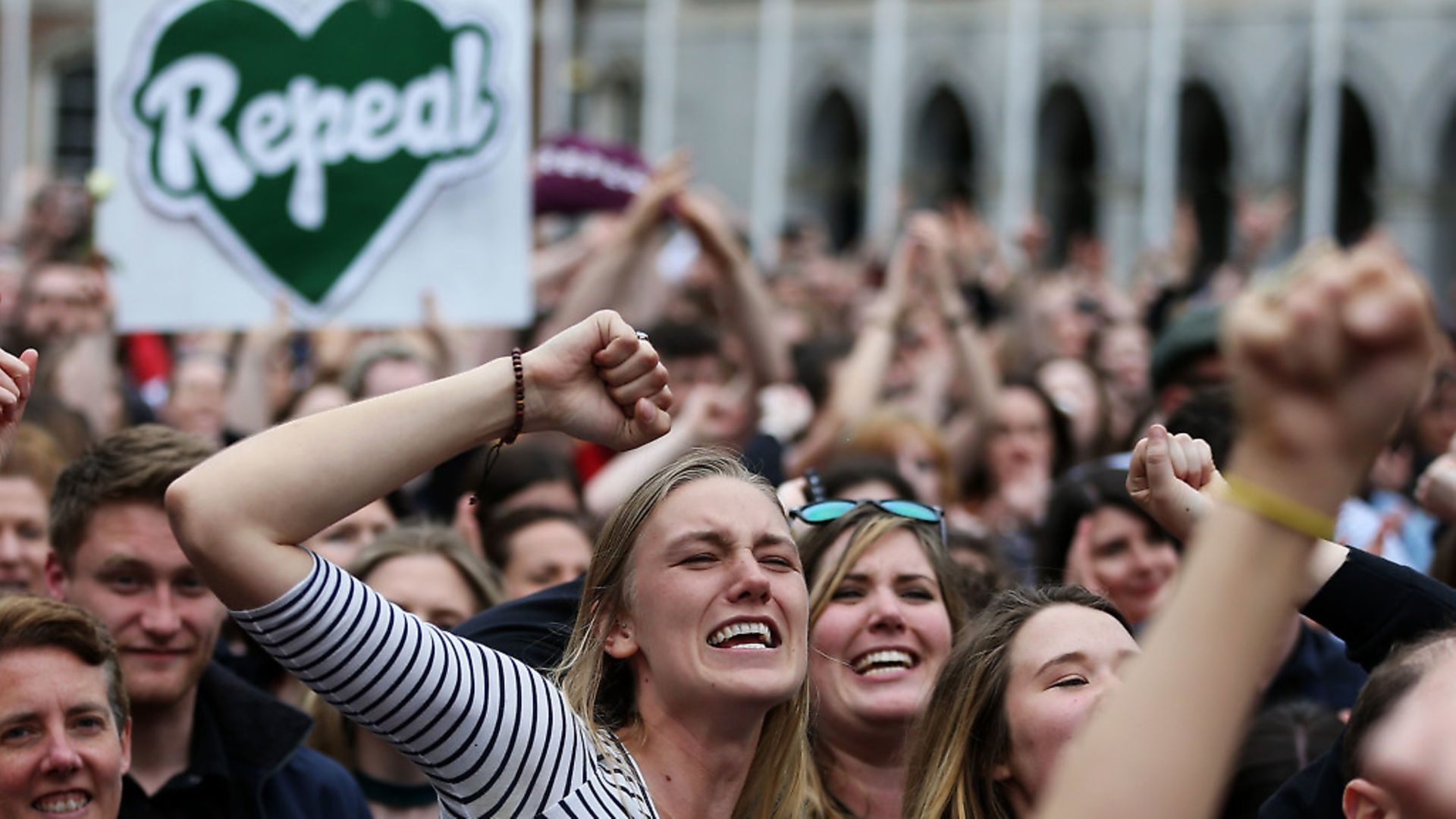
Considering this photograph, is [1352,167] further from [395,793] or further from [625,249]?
[395,793]

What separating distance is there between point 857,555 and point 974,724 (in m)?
0.68

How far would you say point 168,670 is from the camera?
3494 millimetres

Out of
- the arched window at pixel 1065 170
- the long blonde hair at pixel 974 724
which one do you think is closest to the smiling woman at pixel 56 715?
the long blonde hair at pixel 974 724

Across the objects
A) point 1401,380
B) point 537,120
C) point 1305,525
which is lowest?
point 537,120

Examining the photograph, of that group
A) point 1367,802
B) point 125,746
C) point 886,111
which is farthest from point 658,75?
point 1367,802

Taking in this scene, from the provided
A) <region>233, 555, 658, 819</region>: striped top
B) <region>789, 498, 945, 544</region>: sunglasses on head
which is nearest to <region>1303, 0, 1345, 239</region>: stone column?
<region>789, 498, 945, 544</region>: sunglasses on head

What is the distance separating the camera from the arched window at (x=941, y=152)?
106 feet

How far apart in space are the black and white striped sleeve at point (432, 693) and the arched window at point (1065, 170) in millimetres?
29330

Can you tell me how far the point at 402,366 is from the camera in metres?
6.18

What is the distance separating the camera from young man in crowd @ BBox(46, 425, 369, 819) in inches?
137

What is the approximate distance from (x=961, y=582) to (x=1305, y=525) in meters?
2.38

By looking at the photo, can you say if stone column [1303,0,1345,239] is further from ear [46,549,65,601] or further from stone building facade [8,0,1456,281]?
ear [46,549,65,601]

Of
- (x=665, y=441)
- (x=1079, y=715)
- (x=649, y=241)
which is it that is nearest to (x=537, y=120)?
(x=649, y=241)

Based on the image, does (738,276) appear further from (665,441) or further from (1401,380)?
(1401,380)
